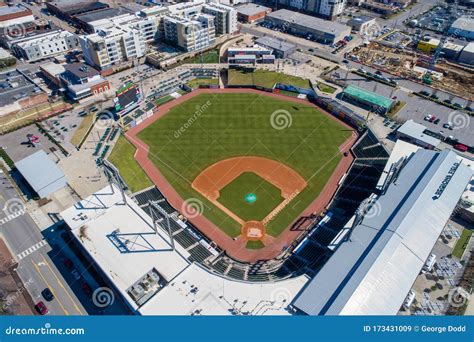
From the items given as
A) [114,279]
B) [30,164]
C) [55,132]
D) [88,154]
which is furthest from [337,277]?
[55,132]

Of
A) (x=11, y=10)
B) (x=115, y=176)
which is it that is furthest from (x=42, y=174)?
(x=11, y=10)

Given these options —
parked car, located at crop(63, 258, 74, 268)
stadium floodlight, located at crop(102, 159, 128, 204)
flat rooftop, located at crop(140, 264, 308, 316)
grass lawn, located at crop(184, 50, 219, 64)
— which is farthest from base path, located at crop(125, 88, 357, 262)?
grass lawn, located at crop(184, 50, 219, 64)

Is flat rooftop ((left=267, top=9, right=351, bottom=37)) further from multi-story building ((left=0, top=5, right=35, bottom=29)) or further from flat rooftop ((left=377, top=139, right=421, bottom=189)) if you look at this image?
multi-story building ((left=0, top=5, right=35, bottom=29))

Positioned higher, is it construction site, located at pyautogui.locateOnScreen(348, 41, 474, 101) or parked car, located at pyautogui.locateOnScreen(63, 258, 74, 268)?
construction site, located at pyautogui.locateOnScreen(348, 41, 474, 101)

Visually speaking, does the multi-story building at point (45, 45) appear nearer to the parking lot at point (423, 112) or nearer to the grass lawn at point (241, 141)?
the grass lawn at point (241, 141)

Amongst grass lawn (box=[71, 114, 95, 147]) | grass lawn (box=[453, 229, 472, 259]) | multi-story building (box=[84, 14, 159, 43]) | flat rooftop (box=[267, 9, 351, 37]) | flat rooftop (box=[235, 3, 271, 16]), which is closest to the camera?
grass lawn (box=[453, 229, 472, 259])

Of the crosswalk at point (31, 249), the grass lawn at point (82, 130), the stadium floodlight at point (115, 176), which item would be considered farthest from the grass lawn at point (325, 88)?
the crosswalk at point (31, 249)
